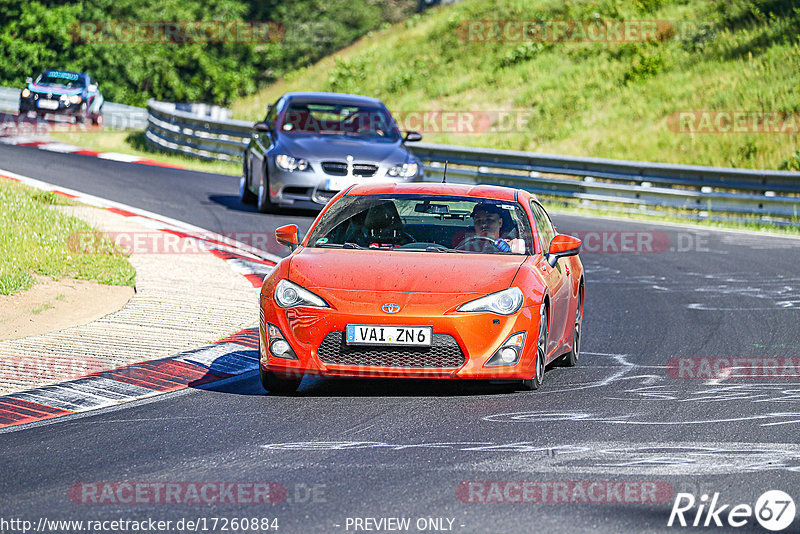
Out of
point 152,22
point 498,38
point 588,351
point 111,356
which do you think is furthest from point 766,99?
point 152,22

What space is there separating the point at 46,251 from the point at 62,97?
23.8 meters

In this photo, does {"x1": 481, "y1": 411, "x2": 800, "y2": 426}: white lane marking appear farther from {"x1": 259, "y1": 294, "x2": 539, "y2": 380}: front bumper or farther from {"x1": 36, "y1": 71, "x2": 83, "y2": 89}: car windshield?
{"x1": 36, "y1": 71, "x2": 83, "y2": 89}: car windshield

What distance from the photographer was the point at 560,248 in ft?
28.6

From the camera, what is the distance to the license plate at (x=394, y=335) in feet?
24.8

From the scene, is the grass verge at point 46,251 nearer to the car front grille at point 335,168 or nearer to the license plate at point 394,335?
the car front grille at point 335,168

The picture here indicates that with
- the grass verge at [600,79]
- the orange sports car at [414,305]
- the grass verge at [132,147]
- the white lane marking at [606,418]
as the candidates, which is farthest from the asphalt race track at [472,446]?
the grass verge at [600,79]

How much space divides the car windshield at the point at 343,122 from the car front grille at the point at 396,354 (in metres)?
11.1

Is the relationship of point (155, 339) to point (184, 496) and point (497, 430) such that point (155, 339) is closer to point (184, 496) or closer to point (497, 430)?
point (497, 430)

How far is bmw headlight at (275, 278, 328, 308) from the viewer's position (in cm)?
778

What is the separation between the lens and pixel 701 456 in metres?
6.31

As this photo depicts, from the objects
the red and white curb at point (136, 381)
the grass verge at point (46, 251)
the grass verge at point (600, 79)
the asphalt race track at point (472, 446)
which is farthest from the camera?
the grass verge at point (600, 79)

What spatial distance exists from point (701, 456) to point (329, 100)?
1361cm

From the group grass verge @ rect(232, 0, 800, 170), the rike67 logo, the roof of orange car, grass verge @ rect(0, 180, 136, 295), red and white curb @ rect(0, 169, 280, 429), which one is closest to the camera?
the rike67 logo

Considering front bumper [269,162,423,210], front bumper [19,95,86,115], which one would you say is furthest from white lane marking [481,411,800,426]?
front bumper [19,95,86,115]
